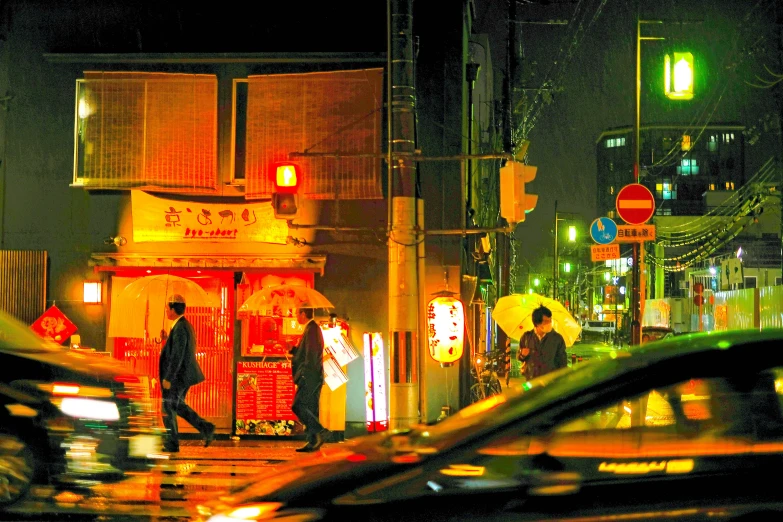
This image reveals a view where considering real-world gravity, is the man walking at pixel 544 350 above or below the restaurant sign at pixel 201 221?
below

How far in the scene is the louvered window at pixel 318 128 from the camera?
14.7 meters

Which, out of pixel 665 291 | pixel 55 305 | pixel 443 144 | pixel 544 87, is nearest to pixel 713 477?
pixel 443 144

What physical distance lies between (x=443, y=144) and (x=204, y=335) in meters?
5.48

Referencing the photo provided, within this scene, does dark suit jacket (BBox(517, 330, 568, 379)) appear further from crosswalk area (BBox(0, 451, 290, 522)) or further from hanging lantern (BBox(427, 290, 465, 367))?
crosswalk area (BBox(0, 451, 290, 522))

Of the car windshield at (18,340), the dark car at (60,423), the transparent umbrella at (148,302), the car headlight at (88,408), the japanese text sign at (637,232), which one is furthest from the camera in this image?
the japanese text sign at (637,232)

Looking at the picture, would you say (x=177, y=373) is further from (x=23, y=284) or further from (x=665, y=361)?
(x=665, y=361)

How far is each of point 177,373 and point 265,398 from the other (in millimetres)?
2522

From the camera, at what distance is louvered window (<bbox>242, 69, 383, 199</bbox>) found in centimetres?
1471

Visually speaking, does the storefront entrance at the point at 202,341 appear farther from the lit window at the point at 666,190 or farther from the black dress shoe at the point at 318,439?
the lit window at the point at 666,190

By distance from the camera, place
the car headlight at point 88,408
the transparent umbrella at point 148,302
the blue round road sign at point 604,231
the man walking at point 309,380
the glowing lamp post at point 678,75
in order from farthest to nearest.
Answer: the blue round road sign at point 604,231, the glowing lamp post at point 678,75, the transparent umbrella at point 148,302, the man walking at point 309,380, the car headlight at point 88,408

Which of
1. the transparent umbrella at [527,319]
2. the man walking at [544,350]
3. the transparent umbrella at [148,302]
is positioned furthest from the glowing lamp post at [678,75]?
the transparent umbrella at [148,302]

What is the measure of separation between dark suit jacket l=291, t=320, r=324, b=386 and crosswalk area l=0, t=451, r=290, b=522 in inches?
52.5

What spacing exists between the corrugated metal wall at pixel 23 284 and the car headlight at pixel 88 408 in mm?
7868

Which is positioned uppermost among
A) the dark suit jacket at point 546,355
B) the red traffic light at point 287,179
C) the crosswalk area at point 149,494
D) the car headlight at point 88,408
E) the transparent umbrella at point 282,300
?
the red traffic light at point 287,179
